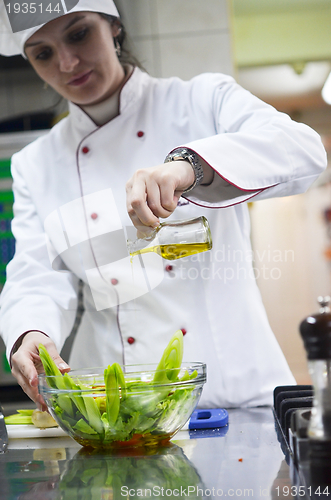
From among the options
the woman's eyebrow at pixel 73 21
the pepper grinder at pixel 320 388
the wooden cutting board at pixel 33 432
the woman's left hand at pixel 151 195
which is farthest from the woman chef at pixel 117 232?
the pepper grinder at pixel 320 388

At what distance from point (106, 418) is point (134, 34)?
5.58 feet

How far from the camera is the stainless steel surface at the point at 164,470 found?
1.65ft

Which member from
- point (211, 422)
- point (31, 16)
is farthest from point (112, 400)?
point (31, 16)

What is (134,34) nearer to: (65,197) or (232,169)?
(65,197)

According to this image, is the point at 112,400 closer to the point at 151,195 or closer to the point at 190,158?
the point at 151,195

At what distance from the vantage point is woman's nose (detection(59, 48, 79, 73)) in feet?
4.12

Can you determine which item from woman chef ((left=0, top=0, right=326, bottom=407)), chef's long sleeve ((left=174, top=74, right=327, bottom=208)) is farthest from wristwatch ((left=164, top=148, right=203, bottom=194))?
woman chef ((left=0, top=0, right=326, bottom=407))

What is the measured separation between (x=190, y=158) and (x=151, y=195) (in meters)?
0.15

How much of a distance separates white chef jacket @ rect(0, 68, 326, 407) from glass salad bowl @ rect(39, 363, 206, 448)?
0.39m

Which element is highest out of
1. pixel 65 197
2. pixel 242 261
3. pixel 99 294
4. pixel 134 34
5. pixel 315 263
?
pixel 134 34

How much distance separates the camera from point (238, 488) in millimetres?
494

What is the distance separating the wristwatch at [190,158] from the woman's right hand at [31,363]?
1.31 ft

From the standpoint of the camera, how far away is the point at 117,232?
4.33ft

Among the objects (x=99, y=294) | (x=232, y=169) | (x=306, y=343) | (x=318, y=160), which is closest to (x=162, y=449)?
(x=306, y=343)
